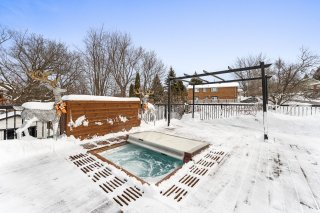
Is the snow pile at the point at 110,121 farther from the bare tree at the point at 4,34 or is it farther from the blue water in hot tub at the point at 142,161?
the bare tree at the point at 4,34

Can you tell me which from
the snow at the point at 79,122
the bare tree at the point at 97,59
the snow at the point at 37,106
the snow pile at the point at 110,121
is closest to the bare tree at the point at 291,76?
the snow pile at the point at 110,121

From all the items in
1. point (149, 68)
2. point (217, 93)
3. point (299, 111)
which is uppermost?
point (149, 68)

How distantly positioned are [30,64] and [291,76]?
2735 cm

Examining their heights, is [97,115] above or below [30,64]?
below

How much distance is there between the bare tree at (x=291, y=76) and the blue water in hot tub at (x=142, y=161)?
17962 millimetres

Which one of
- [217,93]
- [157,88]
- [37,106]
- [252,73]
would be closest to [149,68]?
[157,88]

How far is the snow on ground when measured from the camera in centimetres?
169

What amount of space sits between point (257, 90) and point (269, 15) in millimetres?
17157

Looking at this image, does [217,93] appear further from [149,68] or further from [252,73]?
[149,68]

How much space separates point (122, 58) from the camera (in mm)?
17094

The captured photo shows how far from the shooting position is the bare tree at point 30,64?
507 inches

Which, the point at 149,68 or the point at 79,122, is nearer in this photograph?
the point at 79,122

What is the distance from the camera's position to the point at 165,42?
1433 centimetres

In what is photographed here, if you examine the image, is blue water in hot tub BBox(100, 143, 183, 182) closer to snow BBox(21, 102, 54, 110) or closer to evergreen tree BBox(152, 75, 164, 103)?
snow BBox(21, 102, 54, 110)
